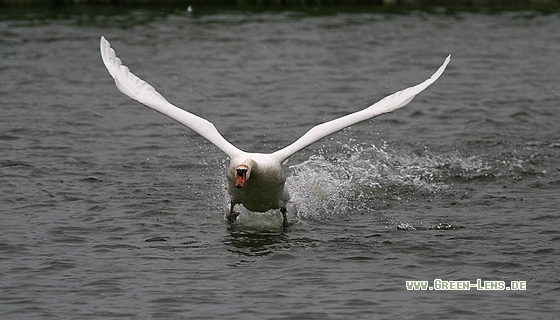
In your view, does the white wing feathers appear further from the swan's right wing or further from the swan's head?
the swan's head

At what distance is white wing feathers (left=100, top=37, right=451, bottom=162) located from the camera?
11.9 metres

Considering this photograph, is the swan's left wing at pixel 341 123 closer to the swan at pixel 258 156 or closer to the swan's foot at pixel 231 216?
the swan at pixel 258 156

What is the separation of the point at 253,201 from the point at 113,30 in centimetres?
1792

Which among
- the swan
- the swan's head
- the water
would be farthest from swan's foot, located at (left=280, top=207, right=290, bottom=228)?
the swan's head

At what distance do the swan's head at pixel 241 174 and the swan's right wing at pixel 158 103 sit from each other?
0.73 meters

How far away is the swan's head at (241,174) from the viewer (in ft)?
35.8

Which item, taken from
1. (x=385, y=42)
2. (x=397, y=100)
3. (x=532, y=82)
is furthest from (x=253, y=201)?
(x=385, y=42)

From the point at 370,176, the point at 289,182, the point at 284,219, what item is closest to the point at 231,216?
the point at 284,219

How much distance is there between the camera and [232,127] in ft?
58.9

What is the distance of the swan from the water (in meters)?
0.44

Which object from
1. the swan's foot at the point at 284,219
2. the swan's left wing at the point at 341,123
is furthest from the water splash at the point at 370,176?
the swan's left wing at the point at 341,123

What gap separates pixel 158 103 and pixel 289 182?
2253 mm

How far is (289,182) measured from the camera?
13805 mm

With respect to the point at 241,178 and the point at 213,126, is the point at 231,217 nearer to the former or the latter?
the point at 213,126
